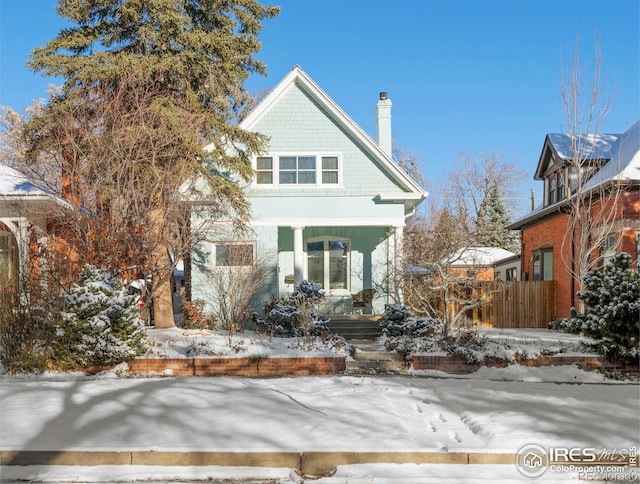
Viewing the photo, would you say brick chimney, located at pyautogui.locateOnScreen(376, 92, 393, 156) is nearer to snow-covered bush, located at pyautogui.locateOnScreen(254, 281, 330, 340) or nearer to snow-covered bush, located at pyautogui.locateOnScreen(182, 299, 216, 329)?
snow-covered bush, located at pyautogui.locateOnScreen(254, 281, 330, 340)

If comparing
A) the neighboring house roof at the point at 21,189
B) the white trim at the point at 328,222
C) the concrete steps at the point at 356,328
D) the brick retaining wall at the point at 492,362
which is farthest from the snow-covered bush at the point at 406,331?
the neighboring house roof at the point at 21,189

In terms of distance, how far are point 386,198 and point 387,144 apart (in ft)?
11.1

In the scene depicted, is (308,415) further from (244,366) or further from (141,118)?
(141,118)

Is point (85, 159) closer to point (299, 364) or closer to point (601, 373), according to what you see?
point (299, 364)

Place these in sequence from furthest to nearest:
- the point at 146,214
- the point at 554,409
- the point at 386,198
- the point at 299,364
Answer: the point at 386,198 → the point at 146,214 → the point at 299,364 → the point at 554,409

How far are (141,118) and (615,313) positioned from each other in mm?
10445

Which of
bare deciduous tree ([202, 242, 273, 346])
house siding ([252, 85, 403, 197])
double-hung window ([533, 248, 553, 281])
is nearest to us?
bare deciduous tree ([202, 242, 273, 346])

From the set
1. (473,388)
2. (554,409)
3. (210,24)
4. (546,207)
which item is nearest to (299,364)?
(473,388)

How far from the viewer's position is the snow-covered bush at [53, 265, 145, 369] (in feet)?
28.5

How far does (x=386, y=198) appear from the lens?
15750 millimetres

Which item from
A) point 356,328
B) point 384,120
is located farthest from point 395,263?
point 384,120

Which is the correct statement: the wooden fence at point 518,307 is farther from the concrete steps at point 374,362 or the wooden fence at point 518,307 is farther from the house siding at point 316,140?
the concrete steps at point 374,362

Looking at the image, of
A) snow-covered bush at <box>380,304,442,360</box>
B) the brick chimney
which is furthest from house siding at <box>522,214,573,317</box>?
the brick chimney

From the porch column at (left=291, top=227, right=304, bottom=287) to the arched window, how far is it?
54.8 inches
